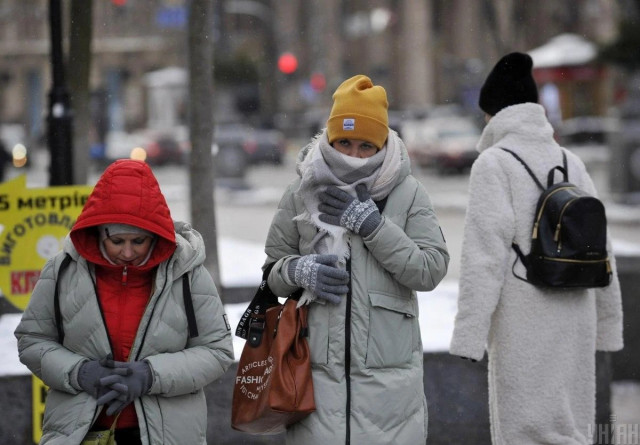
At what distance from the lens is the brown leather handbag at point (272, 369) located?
11.9 ft

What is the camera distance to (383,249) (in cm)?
362

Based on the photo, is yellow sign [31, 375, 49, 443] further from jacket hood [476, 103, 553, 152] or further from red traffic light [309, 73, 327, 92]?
red traffic light [309, 73, 327, 92]

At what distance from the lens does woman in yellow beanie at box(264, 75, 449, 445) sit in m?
3.64

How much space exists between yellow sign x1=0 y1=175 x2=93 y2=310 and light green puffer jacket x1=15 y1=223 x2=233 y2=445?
80.5 inches

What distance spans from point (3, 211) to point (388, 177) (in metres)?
2.60

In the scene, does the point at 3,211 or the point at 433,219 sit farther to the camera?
the point at 3,211

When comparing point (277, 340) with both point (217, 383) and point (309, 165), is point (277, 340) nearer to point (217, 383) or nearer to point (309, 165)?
point (309, 165)

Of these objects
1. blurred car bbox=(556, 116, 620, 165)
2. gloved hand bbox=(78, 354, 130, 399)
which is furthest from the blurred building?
gloved hand bbox=(78, 354, 130, 399)

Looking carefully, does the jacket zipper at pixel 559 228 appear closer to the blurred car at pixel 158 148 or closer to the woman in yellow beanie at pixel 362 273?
the woman in yellow beanie at pixel 362 273

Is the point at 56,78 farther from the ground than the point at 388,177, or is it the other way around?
the point at 56,78

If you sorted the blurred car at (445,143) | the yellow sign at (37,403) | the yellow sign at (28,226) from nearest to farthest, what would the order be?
1. the yellow sign at (37,403)
2. the yellow sign at (28,226)
3. the blurred car at (445,143)

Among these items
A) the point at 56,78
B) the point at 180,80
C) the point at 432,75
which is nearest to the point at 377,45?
the point at 432,75

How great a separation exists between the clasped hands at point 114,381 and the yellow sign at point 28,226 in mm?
2300

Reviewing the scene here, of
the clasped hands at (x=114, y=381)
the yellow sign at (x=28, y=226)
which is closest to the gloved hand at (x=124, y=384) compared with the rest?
the clasped hands at (x=114, y=381)
